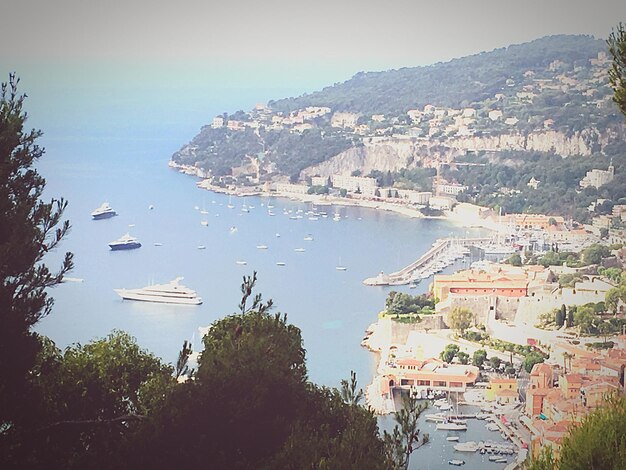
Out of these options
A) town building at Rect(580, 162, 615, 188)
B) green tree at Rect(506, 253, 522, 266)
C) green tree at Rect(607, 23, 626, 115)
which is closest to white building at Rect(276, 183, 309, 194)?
green tree at Rect(506, 253, 522, 266)

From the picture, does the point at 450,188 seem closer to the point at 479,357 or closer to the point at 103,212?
the point at 479,357

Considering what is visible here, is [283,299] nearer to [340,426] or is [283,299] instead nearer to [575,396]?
[575,396]

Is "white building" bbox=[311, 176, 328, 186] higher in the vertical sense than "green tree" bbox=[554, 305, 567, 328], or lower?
higher

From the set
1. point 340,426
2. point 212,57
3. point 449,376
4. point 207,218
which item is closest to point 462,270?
point 449,376

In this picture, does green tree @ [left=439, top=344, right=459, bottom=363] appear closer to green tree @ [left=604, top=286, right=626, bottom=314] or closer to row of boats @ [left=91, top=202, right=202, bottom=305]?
green tree @ [left=604, top=286, right=626, bottom=314]

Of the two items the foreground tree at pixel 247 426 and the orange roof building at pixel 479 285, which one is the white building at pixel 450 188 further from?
the foreground tree at pixel 247 426

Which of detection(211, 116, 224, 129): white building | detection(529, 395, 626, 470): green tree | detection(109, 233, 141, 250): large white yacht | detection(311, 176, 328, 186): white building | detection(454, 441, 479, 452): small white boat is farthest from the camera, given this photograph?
detection(311, 176, 328, 186): white building

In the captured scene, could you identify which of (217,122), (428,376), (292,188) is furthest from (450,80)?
(428,376)
